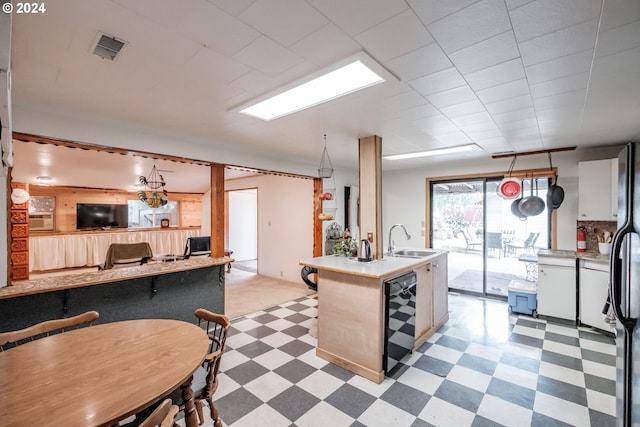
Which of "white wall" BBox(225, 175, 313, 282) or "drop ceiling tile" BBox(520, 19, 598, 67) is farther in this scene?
"white wall" BBox(225, 175, 313, 282)

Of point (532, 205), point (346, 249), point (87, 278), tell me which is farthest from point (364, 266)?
point (532, 205)

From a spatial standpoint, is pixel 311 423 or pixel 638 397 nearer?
pixel 638 397

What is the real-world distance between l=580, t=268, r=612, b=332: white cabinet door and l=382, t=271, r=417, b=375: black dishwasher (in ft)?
8.06

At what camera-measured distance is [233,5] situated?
1290 millimetres

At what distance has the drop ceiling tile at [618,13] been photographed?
4.17 feet

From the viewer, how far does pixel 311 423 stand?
192 centimetres

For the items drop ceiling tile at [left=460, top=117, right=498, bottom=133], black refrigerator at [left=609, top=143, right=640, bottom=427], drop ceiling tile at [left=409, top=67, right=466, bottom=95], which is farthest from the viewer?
drop ceiling tile at [left=460, top=117, right=498, bottom=133]

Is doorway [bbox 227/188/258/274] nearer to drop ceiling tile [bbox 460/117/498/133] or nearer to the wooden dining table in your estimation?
drop ceiling tile [bbox 460/117/498/133]

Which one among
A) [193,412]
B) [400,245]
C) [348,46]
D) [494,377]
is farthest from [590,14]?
[400,245]

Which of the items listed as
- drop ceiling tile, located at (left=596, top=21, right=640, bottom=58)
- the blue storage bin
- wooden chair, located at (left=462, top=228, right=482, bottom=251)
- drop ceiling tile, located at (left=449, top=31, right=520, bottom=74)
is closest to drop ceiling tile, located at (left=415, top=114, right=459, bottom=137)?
drop ceiling tile, located at (left=449, top=31, right=520, bottom=74)

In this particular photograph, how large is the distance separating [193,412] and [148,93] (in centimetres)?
230

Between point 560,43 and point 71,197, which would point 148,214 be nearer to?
point 71,197

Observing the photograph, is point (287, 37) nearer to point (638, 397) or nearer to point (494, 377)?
point (638, 397)

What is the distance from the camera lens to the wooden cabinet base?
2420mm
